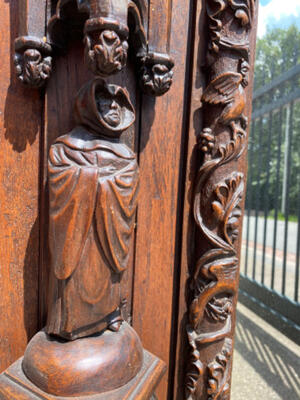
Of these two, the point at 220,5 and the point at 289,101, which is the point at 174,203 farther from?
the point at 289,101

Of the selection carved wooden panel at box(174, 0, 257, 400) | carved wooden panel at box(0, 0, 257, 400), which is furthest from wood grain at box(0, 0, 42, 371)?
carved wooden panel at box(174, 0, 257, 400)

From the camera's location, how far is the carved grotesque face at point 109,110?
14.9 inches

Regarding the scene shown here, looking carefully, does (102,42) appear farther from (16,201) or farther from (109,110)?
(16,201)

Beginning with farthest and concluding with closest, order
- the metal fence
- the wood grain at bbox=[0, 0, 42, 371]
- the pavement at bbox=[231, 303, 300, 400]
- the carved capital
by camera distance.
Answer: the metal fence < the pavement at bbox=[231, 303, 300, 400] < the wood grain at bbox=[0, 0, 42, 371] < the carved capital

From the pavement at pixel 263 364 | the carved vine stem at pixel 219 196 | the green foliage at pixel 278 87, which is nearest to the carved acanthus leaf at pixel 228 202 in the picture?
the carved vine stem at pixel 219 196

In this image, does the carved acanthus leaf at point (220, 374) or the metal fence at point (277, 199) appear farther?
the metal fence at point (277, 199)

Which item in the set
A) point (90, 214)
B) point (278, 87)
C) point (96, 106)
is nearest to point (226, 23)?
point (96, 106)

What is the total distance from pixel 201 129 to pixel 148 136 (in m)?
0.09

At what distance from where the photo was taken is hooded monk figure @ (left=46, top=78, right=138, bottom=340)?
35 centimetres

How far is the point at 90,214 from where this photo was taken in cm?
35

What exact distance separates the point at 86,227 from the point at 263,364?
0.89 meters

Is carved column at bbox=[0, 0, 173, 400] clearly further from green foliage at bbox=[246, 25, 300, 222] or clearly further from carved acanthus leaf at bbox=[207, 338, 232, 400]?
green foliage at bbox=[246, 25, 300, 222]

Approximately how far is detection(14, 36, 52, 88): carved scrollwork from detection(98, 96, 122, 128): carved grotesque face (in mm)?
99

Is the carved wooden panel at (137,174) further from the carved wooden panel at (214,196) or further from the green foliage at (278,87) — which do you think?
the green foliage at (278,87)
